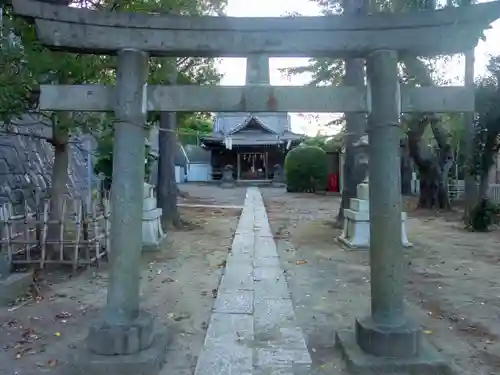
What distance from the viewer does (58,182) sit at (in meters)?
8.36

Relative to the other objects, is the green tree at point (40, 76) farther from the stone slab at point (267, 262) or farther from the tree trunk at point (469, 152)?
the tree trunk at point (469, 152)

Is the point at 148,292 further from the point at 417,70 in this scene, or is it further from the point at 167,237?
the point at 417,70

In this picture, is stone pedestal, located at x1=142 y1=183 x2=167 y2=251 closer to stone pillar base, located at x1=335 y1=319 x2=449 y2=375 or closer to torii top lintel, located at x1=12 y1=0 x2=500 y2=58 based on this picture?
torii top lintel, located at x1=12 y1=0 x2=500 y2=58

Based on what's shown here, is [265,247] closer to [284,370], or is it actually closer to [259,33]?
[284,370]

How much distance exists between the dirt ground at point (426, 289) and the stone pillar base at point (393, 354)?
0.18m

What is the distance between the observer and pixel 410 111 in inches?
179

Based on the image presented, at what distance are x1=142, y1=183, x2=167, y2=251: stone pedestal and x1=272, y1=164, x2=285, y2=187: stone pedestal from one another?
80.1ft

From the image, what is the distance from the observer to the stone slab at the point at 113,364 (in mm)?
4109

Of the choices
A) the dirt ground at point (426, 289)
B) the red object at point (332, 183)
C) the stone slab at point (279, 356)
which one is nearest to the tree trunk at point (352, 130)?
the dirt ground at point (426, 289)

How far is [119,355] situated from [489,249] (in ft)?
28.9

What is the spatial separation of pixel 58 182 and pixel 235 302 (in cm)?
389

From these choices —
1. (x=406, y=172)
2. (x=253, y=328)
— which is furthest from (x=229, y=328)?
(x=406, y=172)

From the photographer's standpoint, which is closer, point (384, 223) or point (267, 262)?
point (384, 223)

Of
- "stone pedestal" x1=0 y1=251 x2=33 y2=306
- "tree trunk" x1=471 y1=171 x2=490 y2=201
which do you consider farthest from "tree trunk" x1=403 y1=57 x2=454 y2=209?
"stone pedestal" x1=0 y1=251 x2=33 y2=306
